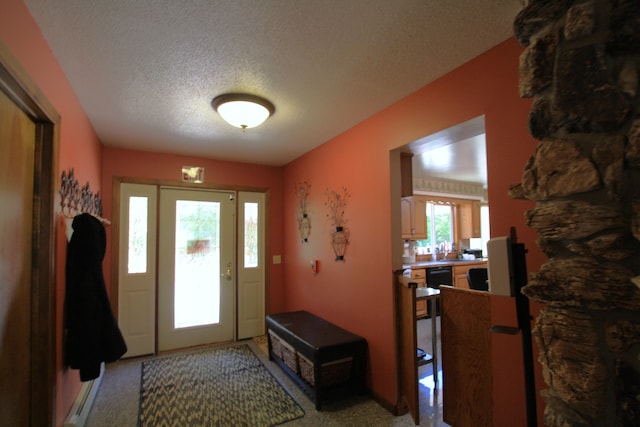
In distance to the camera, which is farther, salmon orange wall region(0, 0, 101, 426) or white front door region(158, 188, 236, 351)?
white front door region(158, 188, 236, 351)

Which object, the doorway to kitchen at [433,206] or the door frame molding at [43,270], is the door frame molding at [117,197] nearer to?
the door frame molding at [43,270]

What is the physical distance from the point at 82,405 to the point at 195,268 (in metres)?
1.85

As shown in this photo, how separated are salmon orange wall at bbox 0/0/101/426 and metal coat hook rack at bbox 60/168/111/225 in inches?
2.9

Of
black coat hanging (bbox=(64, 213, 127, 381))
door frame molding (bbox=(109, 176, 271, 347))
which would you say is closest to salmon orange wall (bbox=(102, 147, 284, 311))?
door frame molding (bbox=(109, 176, 271, 347))

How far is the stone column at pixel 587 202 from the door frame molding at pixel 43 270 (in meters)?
2.23

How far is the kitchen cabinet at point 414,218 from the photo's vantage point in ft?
18.4

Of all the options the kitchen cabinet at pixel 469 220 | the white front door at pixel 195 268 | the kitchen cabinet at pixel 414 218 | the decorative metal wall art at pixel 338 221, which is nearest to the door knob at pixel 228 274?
the white front door at pixel 195 268

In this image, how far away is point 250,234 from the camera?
4453 millimetres

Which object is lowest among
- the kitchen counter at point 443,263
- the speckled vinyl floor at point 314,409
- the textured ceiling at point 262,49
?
the speckled vinyl floor at point 314,409

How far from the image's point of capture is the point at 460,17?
5.16 feet

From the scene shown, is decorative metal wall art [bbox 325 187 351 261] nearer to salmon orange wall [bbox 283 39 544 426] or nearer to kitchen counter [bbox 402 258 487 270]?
salmon orange wall [bbox 283 39 544 426]

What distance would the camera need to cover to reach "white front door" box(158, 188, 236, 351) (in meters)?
3.93

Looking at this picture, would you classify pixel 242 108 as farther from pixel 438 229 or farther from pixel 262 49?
pixel 438 229

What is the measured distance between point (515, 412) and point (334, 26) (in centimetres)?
223
